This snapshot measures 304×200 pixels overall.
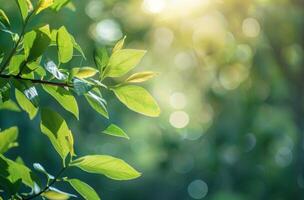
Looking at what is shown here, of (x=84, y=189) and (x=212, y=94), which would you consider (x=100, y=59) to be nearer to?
(x=84, y=189)

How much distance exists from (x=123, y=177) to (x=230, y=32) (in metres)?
5.52

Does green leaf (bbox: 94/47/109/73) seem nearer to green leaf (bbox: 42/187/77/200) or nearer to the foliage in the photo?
the foliage

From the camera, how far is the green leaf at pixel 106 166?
0.87 m

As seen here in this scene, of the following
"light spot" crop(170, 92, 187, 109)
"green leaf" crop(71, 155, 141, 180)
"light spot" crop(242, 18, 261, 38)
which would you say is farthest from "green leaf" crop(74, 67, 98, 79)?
"light spot" crop(170, 92, 187, 109)

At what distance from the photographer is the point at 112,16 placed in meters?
6.21

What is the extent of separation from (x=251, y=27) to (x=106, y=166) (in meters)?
5.75

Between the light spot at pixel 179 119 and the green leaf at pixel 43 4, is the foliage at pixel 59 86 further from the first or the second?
the light spot at pixel 179 119

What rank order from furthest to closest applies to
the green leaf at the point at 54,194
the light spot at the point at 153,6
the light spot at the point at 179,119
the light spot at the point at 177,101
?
the light spot at the point at 179,119 → the light spot at the point at 177,101 → the light spot at the point at 153,6 → the green leaf at the point at 54,194

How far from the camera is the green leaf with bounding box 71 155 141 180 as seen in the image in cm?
87

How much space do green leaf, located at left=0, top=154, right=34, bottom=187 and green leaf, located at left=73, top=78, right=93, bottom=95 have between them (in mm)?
148

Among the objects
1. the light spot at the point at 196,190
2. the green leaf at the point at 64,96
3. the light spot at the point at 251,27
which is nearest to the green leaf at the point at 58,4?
the green leaf at the point at 64,96

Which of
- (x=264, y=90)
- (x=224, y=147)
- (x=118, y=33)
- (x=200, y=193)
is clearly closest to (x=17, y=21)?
(x=118, y=33)

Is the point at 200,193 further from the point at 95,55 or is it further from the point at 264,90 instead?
the point at 95,55

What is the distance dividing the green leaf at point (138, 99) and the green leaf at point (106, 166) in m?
0.07
